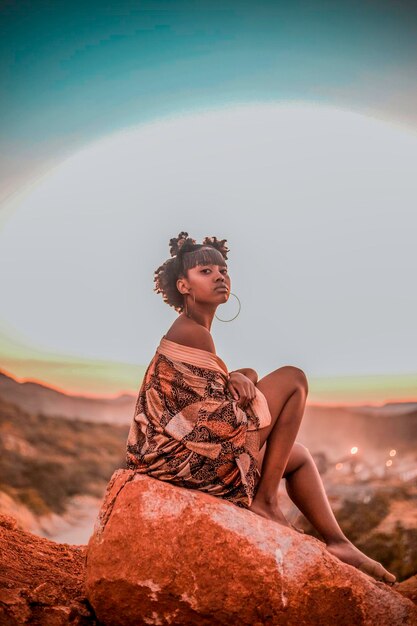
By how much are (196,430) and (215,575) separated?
0.89 metres

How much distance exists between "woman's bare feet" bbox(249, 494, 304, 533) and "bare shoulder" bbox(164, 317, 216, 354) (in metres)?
1.03

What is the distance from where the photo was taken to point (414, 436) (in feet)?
29.2

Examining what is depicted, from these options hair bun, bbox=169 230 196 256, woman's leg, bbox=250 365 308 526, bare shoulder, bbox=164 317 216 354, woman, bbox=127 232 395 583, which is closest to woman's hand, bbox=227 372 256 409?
woman, bbox=127 232 395 583

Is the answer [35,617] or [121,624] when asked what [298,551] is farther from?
[35,617]

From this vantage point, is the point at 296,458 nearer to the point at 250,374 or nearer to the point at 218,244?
the point at 250,374

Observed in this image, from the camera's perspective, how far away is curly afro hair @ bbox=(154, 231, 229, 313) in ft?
15.8

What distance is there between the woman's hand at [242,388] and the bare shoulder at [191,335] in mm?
263

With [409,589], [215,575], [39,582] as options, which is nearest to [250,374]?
[215,575]

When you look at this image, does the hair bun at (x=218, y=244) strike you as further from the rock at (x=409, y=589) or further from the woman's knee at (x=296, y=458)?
the rock at (x=409, y=589)

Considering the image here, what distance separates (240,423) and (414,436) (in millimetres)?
5483

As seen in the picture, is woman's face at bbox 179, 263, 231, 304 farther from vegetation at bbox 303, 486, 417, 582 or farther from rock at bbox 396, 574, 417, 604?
vegetation at bbox 303, 486, 417, 582

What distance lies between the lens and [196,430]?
4211mm

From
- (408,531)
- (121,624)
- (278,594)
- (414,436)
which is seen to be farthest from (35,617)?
(414,436)

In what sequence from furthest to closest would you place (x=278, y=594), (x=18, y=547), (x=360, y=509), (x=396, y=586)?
(x=360, y=509) < (x=18, y=547) < (x=396, y=586) < (x=278, y=594)
